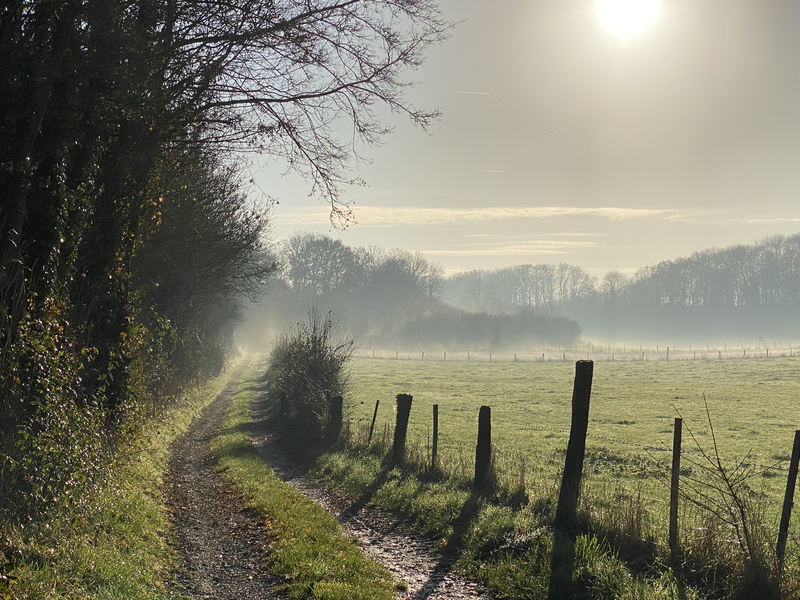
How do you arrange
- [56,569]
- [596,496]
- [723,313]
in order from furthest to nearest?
[723,313]
[596,496]
[56,569]

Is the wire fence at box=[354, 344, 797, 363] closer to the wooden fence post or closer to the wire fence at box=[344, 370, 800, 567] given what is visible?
the wire fence at box=[344, 370, 800, 567]

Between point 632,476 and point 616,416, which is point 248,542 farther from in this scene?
point 616,416

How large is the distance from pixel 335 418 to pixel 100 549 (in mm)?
10717

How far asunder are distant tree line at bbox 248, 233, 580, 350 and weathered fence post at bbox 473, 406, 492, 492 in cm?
8228

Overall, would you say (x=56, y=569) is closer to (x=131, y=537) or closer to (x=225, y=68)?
(x=131, y=537)

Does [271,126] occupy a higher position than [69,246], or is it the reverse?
[271,126]

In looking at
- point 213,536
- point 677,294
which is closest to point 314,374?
point 213,536

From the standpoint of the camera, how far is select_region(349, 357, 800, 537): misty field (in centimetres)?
1530

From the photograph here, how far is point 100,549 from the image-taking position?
689 cm

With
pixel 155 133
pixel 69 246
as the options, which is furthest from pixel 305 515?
pixel 155 133

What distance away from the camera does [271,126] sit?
11.5m

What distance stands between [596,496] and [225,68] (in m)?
10.1

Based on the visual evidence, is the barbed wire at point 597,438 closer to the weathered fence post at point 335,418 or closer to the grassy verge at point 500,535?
the grassy verge at point 500,535

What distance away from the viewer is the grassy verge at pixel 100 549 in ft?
18.0
